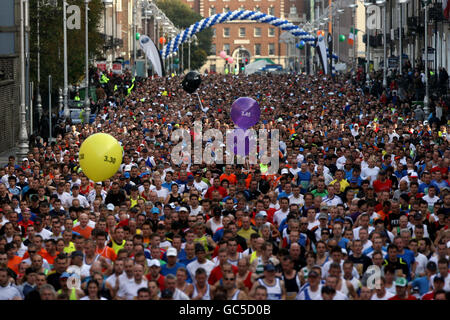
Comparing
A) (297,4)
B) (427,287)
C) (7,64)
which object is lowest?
(427,287)

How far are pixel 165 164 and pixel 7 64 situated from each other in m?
21.4

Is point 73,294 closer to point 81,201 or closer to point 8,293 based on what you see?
point 8,293

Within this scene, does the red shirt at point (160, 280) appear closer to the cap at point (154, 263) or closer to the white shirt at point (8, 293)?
the cap at point (154, 263)

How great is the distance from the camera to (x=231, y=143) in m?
24.4

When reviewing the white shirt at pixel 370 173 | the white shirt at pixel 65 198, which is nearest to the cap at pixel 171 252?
the white shirt at pixel 65 198

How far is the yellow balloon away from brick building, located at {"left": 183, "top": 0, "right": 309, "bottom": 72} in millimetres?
157221

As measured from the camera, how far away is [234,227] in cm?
1451

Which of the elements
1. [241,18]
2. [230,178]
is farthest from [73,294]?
[241,18]

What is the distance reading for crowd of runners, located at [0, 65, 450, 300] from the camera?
11.9 metres

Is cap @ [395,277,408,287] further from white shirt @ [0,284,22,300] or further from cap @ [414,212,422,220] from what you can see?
white shirt @ [0,284,22,300]

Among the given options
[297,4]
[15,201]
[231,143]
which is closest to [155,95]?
[231,143]

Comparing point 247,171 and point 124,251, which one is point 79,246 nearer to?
point 124,251

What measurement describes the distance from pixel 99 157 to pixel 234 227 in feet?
13.4

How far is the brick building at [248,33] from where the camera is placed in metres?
176
